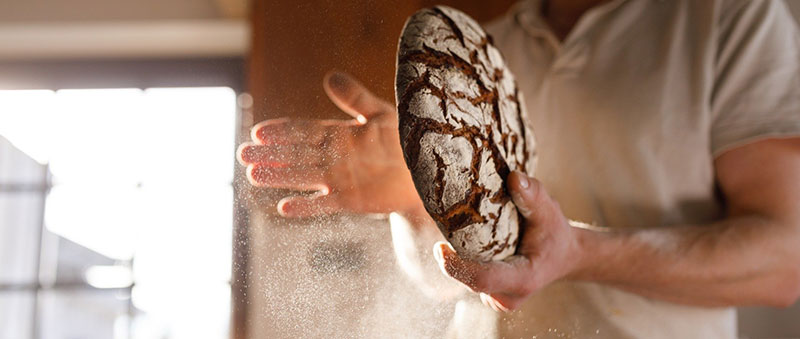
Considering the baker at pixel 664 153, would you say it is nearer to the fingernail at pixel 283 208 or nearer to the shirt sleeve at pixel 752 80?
the shirt sleeve at pixel 752 80

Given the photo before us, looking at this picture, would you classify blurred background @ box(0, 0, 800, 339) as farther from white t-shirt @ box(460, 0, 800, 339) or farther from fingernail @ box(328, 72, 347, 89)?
white t-shirt @ box(460, 0, 800, 339)

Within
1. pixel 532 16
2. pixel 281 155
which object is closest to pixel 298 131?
pixel 281 155

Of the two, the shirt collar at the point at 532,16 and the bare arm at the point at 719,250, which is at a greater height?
the shirt collar at the point at 532,16

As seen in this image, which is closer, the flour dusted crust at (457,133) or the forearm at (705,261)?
the flour dusted crust at (457,133)

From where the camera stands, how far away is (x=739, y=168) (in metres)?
0.76

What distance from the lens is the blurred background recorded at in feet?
1.02

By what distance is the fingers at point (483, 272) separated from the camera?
17.0 inches

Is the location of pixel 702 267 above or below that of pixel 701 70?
below

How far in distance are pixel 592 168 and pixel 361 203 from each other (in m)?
0.38

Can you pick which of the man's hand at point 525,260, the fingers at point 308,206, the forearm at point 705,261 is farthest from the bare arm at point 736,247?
the fingers at point 308,206

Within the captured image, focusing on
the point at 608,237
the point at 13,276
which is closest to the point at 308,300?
the point at 13,276

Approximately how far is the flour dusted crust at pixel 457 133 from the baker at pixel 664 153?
15cm

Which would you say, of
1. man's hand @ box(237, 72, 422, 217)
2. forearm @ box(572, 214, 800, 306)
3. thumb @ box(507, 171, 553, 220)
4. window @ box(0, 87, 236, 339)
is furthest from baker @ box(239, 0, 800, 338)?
window @ box(0, 87, 236, 339)

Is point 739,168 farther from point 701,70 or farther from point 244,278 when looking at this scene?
point 244,278
